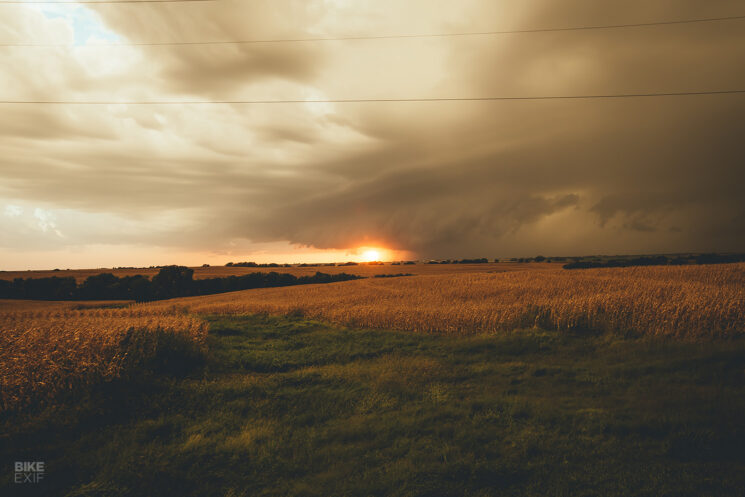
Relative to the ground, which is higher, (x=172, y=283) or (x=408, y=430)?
(x=172, y=283)

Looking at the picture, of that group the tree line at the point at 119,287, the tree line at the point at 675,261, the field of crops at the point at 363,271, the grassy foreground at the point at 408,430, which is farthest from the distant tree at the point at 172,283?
the tree line at the point at 675,261

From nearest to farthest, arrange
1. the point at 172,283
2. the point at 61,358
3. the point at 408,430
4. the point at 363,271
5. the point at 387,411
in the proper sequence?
the point at 408,430 → the point at 387,411 → the point at 61,358 → the point at 172,283 → the point at 363,271

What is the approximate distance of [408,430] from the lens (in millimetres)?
8086

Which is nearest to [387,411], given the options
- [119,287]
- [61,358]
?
[61,358]

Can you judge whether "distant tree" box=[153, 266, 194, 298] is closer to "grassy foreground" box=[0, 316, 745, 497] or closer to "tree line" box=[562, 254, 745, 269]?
"grassy foreground" box=[0, 316, 745, 497]

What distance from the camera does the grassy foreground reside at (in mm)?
6344

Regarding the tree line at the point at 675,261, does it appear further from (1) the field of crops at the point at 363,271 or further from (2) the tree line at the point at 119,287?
(2) the tree line at the point at 119,287

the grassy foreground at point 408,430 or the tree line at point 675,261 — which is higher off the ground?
the tree line at point 675,261

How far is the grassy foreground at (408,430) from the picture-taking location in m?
6.34

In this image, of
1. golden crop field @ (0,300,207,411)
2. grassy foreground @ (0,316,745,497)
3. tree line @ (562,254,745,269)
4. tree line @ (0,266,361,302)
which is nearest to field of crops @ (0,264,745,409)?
golden crop field @ (0,300,207,411)

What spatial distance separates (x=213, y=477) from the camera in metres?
6.70

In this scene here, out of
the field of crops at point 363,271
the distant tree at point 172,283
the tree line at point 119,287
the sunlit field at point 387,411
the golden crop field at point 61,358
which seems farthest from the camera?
the field of crops at point 363,271

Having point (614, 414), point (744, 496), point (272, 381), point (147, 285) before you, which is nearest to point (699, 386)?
point (614, 414)

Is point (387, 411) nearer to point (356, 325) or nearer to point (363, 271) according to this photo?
point (356, 325)
